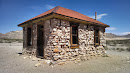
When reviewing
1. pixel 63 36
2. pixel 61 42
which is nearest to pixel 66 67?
pixel 61 42

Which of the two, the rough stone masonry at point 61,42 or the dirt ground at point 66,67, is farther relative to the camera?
the rough stone masonry at point 61,42

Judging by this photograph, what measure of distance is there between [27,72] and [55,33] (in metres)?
2.92

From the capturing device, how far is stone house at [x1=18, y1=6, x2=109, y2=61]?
6.40m

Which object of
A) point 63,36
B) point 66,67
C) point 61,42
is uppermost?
point 63,36

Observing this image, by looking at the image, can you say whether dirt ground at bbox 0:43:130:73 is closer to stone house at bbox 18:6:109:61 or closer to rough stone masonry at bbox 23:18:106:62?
rough stone masonry at bbox 23:18:106:62

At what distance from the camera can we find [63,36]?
6.79 m

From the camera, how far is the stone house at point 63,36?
6.40 metres

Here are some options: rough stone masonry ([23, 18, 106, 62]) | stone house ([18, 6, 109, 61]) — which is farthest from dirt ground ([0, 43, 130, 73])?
stone house ([18, 6, 109, 61])

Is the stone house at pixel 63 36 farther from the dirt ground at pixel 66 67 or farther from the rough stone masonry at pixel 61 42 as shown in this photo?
the dirt ground at pixel 66 67

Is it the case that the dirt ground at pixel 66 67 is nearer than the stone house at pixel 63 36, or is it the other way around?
the dirt ground at pixel 66 67

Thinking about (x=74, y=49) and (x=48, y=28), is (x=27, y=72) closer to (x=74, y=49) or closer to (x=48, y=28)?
(x=48, y=28)

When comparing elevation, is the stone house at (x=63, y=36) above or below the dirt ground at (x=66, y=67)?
above

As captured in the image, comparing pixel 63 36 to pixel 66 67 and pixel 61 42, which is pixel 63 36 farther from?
pixel 66 67

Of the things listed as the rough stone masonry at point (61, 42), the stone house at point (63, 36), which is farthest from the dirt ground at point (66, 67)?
the stone house at point (63, 36)
